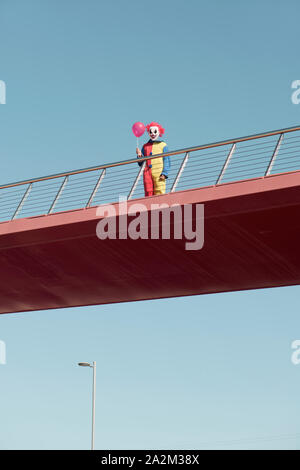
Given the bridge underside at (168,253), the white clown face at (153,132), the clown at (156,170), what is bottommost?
the bridge underside at (168,253)

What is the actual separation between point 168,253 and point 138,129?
2772 mm

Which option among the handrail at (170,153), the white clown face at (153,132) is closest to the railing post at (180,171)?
the handrail at (170,153)

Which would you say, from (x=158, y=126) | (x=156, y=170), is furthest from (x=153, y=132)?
(x=156, y=170)

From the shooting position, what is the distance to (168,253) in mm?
17828

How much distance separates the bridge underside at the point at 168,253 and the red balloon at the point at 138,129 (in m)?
2.57

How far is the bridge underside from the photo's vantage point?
15.3 meters

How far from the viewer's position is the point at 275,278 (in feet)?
62.1

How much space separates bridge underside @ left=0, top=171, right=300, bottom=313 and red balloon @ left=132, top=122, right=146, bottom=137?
257cm

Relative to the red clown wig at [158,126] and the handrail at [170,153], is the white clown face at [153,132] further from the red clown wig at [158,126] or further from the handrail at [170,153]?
the handrail at [170,153]

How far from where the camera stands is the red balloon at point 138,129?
730 inches
